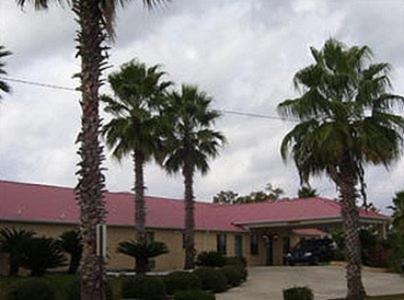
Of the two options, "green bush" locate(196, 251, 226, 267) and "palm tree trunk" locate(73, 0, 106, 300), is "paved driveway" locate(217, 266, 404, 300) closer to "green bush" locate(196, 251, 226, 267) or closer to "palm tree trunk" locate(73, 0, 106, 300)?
"green bush" locate(196, 251, 226, 267)

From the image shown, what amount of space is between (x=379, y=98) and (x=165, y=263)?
20.9 meters

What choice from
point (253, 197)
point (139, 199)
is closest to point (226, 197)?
point (253, 197)

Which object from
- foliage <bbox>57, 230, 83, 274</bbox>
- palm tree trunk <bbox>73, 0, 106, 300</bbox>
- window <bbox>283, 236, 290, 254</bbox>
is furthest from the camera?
window <bbox>283, 236, 290, 254</bbox>

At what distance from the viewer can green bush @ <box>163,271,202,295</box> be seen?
27609mm

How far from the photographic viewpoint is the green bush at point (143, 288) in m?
25.5

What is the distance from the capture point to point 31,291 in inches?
829

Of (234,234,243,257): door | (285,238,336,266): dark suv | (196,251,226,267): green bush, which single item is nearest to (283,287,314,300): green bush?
(196,251,226,267): green bush

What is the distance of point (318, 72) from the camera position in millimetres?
27062

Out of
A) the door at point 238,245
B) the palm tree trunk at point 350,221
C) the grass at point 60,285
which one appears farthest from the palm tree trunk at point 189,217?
the palm tree trunk at point 350,221

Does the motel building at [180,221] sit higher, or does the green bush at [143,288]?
the motel building at [180,221]

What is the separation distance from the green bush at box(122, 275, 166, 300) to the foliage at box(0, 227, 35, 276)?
6048mm

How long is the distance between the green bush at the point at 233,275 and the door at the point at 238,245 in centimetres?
1603

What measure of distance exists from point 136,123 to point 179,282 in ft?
35.6

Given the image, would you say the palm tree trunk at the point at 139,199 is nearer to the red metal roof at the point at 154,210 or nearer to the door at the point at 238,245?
the red metal roof at the point at 154,210
